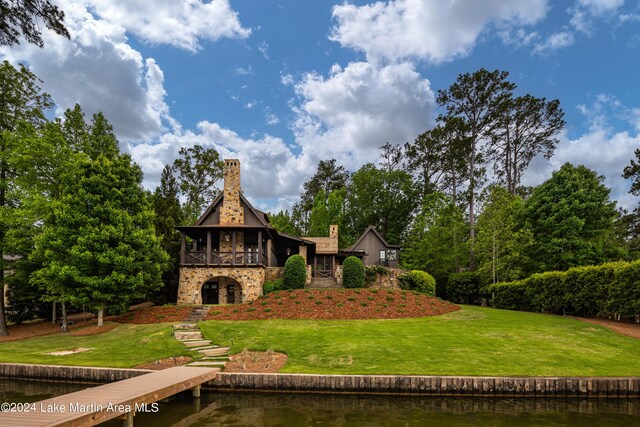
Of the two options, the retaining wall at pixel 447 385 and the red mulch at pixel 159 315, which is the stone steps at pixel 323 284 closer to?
the red mulch at pixel 159 315

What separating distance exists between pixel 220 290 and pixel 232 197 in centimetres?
750

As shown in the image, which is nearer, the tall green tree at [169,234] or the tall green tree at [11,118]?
the tall green tree at [11,118]

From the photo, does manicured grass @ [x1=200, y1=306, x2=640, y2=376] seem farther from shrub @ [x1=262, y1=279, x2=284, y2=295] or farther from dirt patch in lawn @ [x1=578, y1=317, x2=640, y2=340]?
shrub @ [x1=262, y1=279, x2=284, y2=295]

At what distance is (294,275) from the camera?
2645 cm

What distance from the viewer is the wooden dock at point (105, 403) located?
7203 millimetres

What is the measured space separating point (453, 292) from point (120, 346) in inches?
1161

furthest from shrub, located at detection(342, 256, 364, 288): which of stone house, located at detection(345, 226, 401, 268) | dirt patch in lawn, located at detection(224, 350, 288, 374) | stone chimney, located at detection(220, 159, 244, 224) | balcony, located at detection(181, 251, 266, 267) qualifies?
dirt patch in lawn, located at detection(224, 350, 288, 374)

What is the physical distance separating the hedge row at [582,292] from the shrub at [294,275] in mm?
16386

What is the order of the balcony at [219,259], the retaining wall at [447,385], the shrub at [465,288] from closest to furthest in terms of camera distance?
the retaining wall at [447,385] < the balcony at [219,259] < the shrub at [465,288]

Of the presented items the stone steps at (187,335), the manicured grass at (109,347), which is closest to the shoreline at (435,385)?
the manicured grass at (109,347)

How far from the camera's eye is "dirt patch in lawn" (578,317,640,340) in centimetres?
1689

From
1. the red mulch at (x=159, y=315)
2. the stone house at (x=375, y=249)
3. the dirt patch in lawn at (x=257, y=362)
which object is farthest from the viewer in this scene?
the stone house at (x=375, y=249)

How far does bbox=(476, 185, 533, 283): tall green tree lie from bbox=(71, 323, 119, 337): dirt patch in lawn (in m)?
28.7

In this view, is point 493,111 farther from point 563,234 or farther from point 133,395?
point 133,395
